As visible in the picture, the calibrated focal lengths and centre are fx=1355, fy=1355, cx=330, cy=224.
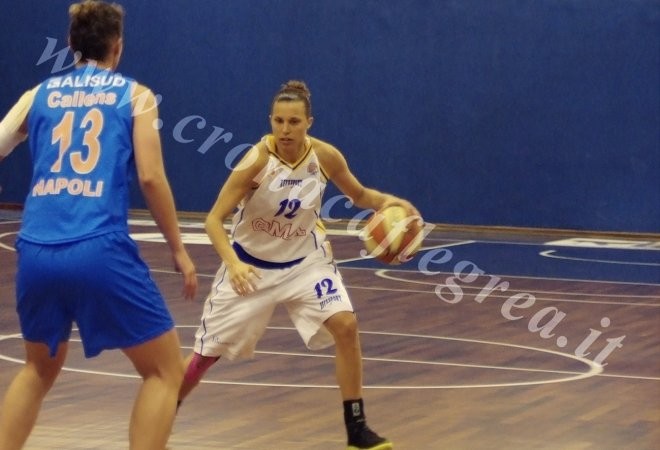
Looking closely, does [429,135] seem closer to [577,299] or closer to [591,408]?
[577,299]

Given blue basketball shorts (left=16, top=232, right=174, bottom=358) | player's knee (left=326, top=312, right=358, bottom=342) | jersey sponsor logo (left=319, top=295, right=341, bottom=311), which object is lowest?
player's knee (left=326, top=312, right=358, bottom=342)

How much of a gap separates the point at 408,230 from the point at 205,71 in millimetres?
10679

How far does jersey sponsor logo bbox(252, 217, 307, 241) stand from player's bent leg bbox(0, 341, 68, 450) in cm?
161

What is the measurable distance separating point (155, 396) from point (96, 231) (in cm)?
52

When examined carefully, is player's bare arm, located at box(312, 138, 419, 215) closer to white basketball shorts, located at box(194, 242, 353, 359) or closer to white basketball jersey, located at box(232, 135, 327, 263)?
white basketball jersey, located at box(232, 135, 327, 263)

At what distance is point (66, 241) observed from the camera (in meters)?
3.82

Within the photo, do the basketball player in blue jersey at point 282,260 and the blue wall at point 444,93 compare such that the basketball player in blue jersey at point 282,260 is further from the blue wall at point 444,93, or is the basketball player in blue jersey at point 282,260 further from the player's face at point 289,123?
the blue wall at point 444,93

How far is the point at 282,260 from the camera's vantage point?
5.50 m

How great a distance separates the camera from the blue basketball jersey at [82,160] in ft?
12.7

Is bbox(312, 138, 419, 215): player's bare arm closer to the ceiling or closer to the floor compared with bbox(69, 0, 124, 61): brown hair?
closer to the floor

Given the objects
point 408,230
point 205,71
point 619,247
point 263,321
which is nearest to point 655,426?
point 408,230

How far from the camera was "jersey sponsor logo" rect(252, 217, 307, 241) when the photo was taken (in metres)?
5.53

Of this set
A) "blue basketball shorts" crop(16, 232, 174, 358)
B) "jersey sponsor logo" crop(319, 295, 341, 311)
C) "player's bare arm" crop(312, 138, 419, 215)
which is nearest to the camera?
"blue basketball shorts" crop(16, 232, 174, 358)

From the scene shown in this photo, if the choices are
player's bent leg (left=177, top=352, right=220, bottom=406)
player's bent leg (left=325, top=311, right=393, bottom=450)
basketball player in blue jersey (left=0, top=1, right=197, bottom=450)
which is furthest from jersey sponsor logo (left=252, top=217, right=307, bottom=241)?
basketball player in blue jersey (left=0, top=1, right=197, bottom=450)
